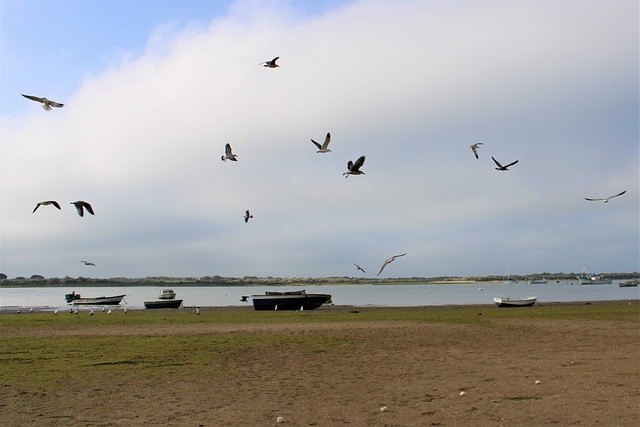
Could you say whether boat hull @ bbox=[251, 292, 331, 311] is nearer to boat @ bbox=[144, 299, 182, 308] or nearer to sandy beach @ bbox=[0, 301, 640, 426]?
boat @ bbox=[144, 299, 182, 308]

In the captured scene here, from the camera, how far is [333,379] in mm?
16719

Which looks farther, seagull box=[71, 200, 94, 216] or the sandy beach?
seagull box=[71, 200, 94, 216]

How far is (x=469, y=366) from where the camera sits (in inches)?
732

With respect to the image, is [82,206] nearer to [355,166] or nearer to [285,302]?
[355,166]

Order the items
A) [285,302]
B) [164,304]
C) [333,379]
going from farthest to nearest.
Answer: [164,304] → [285,302] → [333,379]

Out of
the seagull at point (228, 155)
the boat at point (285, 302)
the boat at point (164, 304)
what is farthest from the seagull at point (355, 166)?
the boat at point (164, 304)

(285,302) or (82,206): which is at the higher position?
(82,206)

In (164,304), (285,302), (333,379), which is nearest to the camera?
(333,379)

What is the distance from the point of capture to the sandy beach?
40.7 ft

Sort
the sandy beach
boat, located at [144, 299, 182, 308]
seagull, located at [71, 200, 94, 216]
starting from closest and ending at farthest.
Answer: the sandy beach < seagull, located at [71, 200, 94, 216] < boat, located at [144, 299, 182, 308]

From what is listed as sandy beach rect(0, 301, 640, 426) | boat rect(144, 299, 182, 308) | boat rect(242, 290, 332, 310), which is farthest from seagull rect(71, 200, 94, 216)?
boat rect(144, 299, 182, 308)

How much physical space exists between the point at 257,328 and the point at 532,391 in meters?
20.2

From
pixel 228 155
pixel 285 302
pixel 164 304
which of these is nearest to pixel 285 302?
pixel 285 302

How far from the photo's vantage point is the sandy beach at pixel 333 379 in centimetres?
1240
